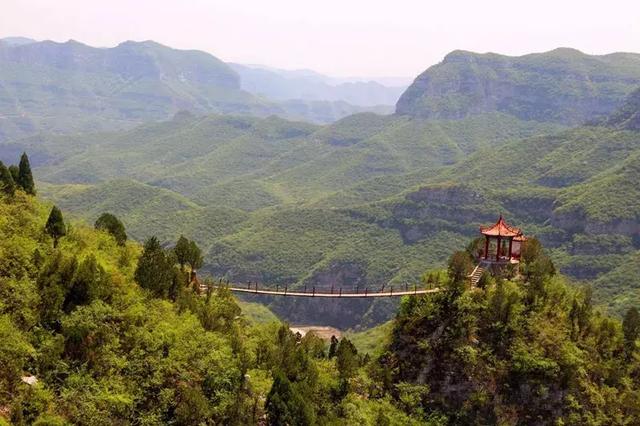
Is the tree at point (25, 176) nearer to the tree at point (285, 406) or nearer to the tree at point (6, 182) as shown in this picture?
the tree at point (6, 182)

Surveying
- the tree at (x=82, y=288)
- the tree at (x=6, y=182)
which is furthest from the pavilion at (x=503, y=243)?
the tree at (x=6, y=182)

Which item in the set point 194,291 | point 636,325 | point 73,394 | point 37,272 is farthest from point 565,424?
point 37,272

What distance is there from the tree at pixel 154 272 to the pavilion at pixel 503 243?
22.7 meters

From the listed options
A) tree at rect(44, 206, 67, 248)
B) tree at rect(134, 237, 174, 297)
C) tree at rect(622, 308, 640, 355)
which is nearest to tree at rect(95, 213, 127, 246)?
tree at rect(134, 237, 174, 297)

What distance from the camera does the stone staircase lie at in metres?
41.6

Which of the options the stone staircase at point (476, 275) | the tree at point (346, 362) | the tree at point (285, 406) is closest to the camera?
the tree at point (285, 406)

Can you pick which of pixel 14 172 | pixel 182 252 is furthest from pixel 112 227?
pixel 14 172

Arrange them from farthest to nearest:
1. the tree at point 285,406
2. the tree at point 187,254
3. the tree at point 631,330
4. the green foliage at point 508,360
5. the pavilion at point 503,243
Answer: the pavilion at point 503,243, the tree at point 631,330, the tree at point 187,254, the green foliage at point 508,360, the tree at point 285,406

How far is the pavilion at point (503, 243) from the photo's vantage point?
44250mm

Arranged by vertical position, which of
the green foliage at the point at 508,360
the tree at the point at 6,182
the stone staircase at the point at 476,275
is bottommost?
the green foliage at the point at 508,360

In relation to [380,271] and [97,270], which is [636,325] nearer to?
[97,270]

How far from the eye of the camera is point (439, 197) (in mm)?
161375

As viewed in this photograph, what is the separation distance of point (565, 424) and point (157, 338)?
79.4 feet

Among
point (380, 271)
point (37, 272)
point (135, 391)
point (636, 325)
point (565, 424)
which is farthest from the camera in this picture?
point (380, 271)
